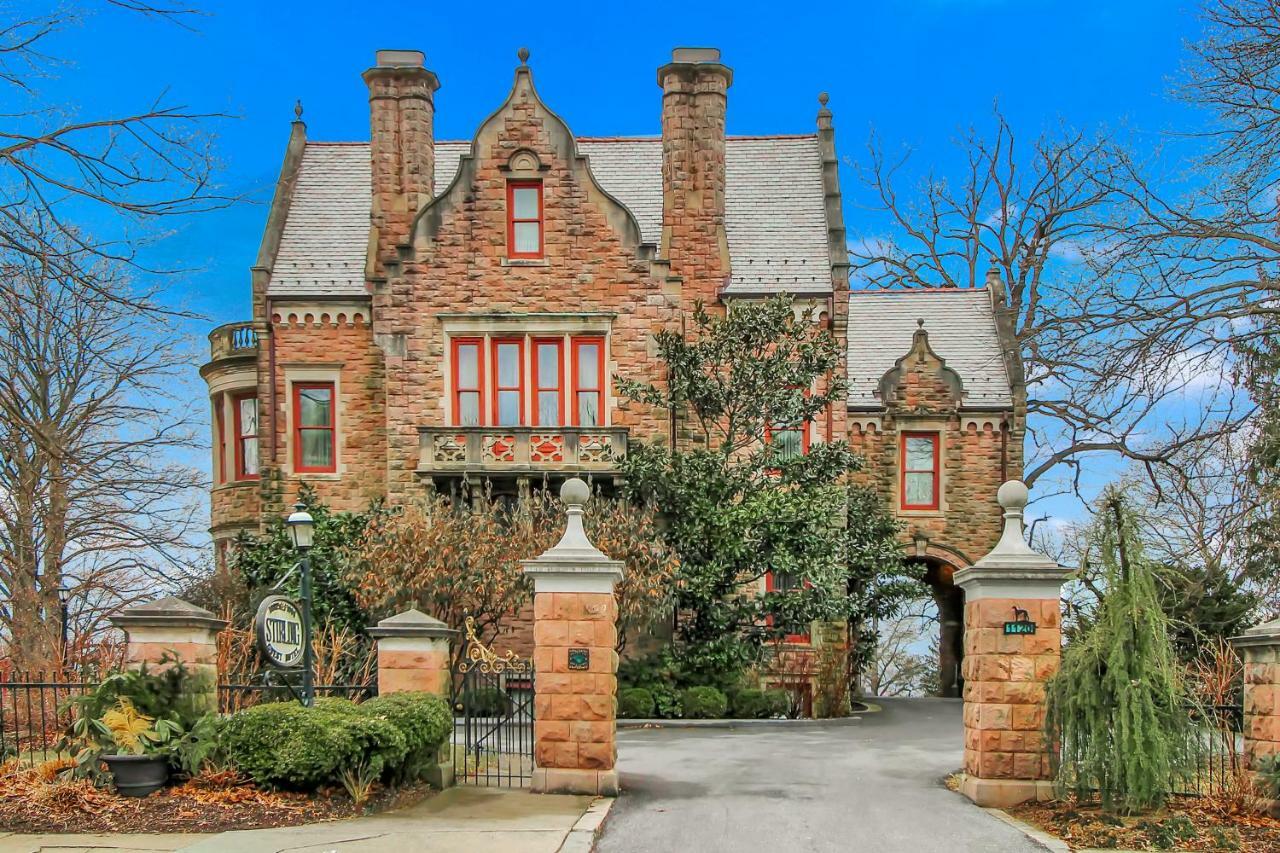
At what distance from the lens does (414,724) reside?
554 inches

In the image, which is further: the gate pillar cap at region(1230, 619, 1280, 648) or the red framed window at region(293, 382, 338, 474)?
the red framed window at region(293, 382, 338, 474)

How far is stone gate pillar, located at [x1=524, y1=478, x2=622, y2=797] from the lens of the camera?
1437 cm

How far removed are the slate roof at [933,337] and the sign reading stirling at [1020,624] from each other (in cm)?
1790

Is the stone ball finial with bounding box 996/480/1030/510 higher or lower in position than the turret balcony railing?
lower

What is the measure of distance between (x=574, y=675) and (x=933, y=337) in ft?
69.5

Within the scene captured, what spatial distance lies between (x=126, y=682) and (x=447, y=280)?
15340 millimetres

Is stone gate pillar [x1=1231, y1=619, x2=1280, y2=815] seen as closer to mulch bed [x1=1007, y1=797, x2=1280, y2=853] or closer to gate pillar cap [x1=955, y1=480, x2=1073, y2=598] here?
mulch bed [x1=1007, y1=797, x2=1280, y2=853]

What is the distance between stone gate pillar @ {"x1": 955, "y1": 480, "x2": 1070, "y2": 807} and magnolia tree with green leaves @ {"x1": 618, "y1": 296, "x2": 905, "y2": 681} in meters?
10.7

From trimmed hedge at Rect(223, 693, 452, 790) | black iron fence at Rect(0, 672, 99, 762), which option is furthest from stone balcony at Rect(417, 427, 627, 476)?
trimmed hedge at Rect(223, 693, 452, 790)

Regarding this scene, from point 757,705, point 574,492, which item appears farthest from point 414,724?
point 757,705

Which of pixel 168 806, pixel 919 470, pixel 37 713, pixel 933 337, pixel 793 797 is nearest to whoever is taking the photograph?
pixel 168 806

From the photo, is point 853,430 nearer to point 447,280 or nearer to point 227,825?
point 447,280

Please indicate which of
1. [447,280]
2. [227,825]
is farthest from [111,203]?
[447,280]

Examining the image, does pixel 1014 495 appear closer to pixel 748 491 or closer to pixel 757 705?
pixel 757 705
